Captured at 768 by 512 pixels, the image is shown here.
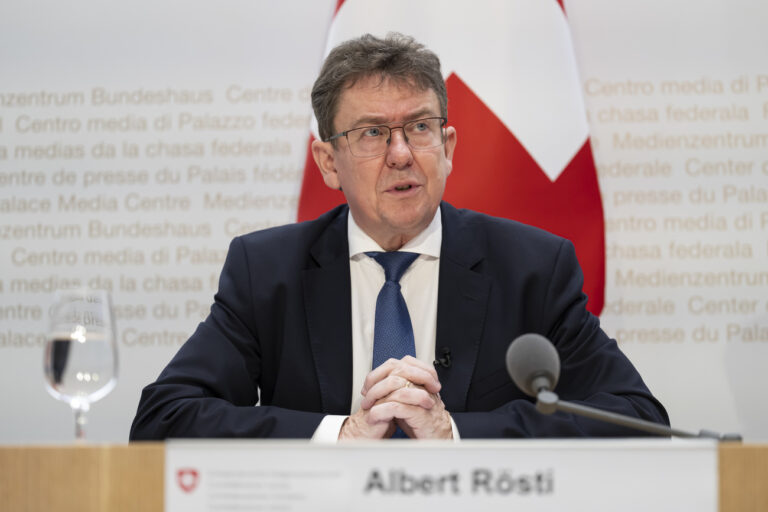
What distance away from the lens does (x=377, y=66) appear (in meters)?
2.55

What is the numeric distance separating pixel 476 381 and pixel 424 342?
0.66 feet

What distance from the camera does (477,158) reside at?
11.3 ft

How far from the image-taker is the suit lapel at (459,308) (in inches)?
93.7

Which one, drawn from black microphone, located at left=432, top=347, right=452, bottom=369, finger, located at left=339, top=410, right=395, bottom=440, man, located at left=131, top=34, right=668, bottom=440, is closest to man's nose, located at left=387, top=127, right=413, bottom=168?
man, located at left=131, top=34, right=668, bottom=440

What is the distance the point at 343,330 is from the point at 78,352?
Result: 3.61 ft

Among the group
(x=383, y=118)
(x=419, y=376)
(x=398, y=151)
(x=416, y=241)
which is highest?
(x=383, y=118)

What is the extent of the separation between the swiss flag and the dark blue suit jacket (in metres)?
0.73

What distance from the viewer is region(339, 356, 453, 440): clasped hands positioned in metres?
1.98

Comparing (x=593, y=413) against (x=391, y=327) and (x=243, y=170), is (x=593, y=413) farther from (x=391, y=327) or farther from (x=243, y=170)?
(x=243, y=170)

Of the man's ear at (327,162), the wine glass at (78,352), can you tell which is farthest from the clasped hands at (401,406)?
the man's ear at (327,162)

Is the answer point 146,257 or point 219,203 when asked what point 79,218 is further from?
point 219,203

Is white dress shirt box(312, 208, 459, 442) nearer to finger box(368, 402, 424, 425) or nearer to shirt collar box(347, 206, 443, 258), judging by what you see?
shirt collar box(347, 206, 443, 258)

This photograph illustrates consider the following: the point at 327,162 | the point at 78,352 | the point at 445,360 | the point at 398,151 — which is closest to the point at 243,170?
the point at 327,162

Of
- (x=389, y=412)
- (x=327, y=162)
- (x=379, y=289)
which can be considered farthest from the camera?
(x=327, y=162)
